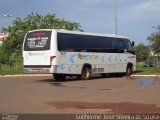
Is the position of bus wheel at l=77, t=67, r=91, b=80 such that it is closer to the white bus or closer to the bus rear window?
the white bus

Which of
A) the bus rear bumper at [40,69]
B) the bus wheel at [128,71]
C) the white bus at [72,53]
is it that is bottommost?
the bus wheel at [128,71]

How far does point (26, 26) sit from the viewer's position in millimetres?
55219

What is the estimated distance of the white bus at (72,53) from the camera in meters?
26.9

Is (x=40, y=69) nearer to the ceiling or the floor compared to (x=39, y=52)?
nearer to the floor

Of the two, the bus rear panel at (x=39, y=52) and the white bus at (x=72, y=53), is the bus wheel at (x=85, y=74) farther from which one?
the bus rear panel at (x=39, y=52)

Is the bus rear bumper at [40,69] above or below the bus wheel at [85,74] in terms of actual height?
above

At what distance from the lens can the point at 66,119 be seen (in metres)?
11.1

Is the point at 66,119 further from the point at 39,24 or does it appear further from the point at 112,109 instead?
the point at 39,24

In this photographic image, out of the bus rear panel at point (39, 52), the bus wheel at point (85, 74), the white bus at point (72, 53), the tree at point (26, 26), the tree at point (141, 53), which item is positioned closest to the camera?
the bus rear panel at point (39, 52)

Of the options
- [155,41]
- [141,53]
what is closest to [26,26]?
[155,41]

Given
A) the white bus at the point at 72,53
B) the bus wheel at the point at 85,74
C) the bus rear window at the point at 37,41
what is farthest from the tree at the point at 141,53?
the bus rear window at the point at 37,41

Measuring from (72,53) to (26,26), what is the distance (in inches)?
1100

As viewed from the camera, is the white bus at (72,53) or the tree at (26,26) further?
the tree at (26,26)

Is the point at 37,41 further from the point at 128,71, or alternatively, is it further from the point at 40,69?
the point at 128,71
